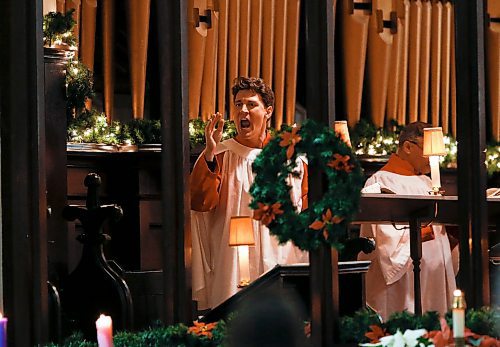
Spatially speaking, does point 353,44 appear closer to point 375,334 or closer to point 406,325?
point 406,325

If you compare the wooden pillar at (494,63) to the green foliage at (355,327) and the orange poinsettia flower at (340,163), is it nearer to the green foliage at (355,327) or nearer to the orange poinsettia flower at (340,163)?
the green foliage at (355,327)

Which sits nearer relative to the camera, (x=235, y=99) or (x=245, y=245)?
(x=245, y=245)

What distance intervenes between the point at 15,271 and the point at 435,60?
5.34 metres

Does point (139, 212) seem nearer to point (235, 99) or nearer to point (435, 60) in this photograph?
point (235, 99)

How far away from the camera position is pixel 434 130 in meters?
7.59

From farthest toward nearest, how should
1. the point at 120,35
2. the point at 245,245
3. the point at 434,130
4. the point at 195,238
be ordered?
the point at 120,35 < the point at 434,130 < the point at 195,238 < the point at 245,245

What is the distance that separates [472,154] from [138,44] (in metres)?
3.74

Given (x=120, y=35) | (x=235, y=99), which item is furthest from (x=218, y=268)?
(x=120, y=35)

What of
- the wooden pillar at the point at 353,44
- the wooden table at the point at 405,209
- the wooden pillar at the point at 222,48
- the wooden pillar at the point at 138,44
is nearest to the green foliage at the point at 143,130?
the wooden pillar at the point at 138,44

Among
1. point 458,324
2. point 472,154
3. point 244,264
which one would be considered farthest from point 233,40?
point 458,324

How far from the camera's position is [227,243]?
6.95m

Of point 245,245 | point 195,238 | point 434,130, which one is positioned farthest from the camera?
point 434,130

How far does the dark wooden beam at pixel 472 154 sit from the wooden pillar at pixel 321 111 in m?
0.58

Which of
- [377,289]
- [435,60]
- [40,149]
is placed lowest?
[377,289]
